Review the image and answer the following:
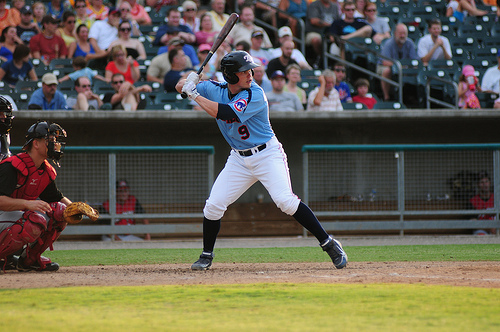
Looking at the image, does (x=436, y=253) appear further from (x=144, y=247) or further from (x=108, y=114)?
(x=108, y=114)

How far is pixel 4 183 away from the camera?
5051 mm

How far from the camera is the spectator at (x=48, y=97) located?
9.41 meters

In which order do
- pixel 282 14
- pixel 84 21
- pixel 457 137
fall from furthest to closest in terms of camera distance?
pixel 282 14, pixel 84 21, pixel 457 137

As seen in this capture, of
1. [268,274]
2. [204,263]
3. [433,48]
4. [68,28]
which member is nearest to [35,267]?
[204,263]

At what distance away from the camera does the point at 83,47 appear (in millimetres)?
11594

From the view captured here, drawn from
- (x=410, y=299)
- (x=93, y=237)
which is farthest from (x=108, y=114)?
(x=410, y=299)

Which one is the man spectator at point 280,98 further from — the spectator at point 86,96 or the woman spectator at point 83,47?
the woman spectator at point 83,47

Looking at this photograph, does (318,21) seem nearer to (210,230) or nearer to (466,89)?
(466,89)

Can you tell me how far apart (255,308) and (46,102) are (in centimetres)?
687

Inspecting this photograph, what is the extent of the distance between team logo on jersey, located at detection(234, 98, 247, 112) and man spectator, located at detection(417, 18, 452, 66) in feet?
27.4

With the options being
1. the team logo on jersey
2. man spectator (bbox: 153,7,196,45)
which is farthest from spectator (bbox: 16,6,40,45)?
the team logo on jersey

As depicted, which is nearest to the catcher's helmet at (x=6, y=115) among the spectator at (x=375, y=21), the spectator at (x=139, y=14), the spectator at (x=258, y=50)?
the spectator at (x=258, y=50)

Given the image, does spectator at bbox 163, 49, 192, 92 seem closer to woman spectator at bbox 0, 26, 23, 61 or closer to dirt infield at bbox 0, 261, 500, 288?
woman spectator at bbox 0, 26, 23, 61

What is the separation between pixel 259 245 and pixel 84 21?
6.22m
